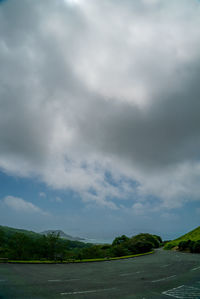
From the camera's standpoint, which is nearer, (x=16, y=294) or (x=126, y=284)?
(x=16, y=294)

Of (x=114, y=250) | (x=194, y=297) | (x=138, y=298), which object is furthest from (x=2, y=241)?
(x=194, y=297)

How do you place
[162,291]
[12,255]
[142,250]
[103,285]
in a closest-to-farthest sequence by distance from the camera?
[162,291]
[103,285]
[12,255]
[142,250]

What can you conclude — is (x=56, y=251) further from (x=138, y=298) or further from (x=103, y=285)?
(x=138, y=298)

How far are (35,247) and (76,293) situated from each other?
53.5ft

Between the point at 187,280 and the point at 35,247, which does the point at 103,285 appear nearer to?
the point at 187,280

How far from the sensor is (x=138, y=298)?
9141mm

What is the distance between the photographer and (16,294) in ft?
29.4

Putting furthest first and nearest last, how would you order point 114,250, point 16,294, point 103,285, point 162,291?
1. point 114,250
2. point 103,285
3. point 162,291
4. point 16,294

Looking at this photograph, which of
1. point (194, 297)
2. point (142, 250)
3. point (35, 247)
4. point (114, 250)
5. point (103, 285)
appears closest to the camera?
point (194, 297)

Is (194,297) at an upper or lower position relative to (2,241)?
lower

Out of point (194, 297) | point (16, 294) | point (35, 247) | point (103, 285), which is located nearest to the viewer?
point (16, 294)

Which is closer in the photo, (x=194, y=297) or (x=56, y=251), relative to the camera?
(x=194, y=297)

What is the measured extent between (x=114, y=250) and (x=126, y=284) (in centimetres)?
1994

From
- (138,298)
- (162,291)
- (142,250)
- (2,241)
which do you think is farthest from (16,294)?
(142,250)
